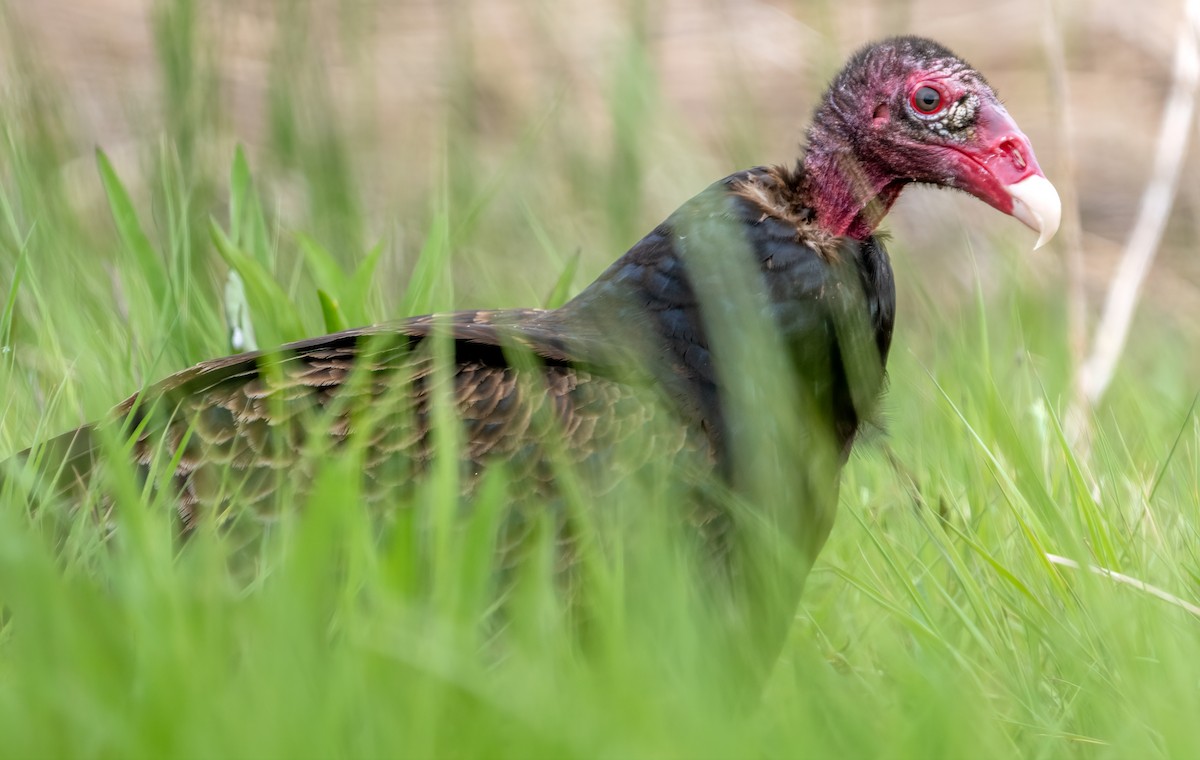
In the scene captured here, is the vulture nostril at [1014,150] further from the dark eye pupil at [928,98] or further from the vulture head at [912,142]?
the dark eye pupil at [928,98]

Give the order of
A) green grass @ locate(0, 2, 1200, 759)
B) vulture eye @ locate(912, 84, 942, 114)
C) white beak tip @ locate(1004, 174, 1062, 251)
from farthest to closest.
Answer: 1. vulture eye @ locate(912, 84, 942, 114)
2. white beak tip @ locate(1004, 174, 1062, 251)
3. green grass @ locate(0, 2, 1200, 759)

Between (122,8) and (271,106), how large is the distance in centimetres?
270

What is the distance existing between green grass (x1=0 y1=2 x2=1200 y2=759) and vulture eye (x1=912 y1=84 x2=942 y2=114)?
366mm

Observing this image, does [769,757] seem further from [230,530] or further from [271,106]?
[271,106]

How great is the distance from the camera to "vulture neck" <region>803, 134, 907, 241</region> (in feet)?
9.16

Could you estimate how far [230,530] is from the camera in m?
2.31

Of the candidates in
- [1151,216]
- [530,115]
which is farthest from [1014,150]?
[530,115]

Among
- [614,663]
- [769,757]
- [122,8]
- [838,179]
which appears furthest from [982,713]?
[122,8]

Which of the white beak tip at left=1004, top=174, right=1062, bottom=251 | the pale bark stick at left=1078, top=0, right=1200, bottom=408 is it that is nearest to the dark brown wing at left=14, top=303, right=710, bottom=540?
the white beak tip at left=1004, top=174, right=1062, bottom=251

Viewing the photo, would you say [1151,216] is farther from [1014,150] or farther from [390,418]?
[390,418]

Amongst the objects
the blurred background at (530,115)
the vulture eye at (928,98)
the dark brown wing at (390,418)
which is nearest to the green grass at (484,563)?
the blurred background at (530,115)

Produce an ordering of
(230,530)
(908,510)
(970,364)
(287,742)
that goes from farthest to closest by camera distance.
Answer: (970,364) → (908,510) → (230,530) → (287,742)

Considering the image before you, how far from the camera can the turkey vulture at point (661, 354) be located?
2.40 metres

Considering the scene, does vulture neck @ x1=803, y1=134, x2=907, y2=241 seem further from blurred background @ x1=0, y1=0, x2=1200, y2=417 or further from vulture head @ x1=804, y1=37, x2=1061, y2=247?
blurred background @ x1=0, y1=0, x2=1200, y2=417
